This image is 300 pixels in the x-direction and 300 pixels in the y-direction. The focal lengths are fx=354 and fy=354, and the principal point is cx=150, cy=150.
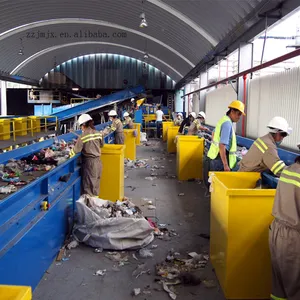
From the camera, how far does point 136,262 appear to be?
14.2 ft

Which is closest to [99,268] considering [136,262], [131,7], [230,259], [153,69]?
[136,262]

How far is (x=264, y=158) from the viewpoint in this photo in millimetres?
3943

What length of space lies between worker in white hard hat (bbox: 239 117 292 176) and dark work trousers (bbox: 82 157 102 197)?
2604 mm

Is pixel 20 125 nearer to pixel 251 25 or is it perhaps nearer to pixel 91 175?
pixel 91 175

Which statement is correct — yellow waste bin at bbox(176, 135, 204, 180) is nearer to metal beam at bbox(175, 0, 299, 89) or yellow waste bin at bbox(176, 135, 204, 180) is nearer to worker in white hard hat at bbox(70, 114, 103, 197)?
metal beam at bbox(175, 0, 299, 89)

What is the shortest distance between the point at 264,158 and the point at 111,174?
3.21 meters

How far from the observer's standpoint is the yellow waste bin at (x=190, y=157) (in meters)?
8.97

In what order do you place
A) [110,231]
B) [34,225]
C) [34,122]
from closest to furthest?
[34,225], [110,231], [34,122]

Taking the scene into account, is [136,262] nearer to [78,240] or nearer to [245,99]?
[78,240]

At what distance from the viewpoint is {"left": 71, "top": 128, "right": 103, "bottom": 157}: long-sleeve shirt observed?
Answer: 18.2 feet

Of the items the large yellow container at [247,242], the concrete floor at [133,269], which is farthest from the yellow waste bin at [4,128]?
the large yellow container at [247,242]

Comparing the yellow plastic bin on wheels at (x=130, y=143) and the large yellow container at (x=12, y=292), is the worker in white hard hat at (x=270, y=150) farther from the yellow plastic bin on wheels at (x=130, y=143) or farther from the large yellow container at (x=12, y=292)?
the yellow plastic bin on wheels at (x=130, y=143)

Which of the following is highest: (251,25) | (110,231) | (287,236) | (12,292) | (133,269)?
(251,25)

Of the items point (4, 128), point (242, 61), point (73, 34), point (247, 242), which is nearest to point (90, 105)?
point (4, 128)
